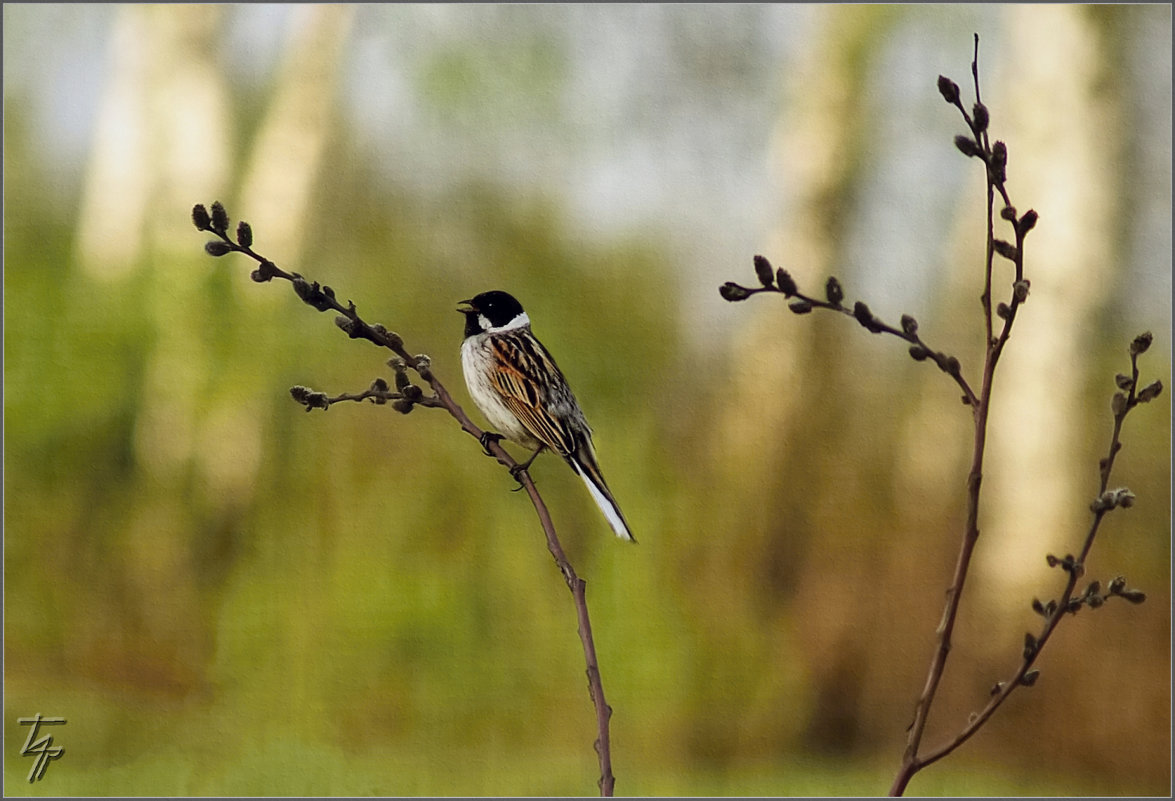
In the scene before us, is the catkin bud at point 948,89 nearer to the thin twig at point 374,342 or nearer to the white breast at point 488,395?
the thin twig at point 374,342

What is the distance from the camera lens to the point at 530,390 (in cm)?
182

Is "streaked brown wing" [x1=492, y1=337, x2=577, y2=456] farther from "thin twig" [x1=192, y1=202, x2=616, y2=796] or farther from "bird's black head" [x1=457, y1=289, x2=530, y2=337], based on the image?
"thin twig" [x1=192, y1=202, x2=616, y2=796]

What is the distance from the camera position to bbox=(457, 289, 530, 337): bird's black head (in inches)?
80.0

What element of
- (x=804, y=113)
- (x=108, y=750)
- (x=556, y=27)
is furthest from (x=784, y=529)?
(x=108, y=750)

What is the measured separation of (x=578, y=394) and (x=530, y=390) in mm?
416

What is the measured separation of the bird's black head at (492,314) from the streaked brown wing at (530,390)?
128 mm

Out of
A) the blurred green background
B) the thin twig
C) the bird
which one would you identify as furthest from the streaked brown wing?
the thin twig

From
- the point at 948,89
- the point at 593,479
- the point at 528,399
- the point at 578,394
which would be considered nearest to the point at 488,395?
the point at 528,399

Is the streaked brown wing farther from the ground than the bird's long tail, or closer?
farther from the ground

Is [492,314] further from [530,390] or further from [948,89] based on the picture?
[948,89]

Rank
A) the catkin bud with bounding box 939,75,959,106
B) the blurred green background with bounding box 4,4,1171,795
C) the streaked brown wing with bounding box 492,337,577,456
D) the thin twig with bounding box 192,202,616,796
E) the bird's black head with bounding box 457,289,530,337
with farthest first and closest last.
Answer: the blurred green background with bounding box 4,4,1171,795
the bird's black head with bounding box 457,289,530,337
the streaked brown wing with bounding box 492,337,577,456
the thin twig with bounding box 192,202,616,796
the catkin bud with bounding box 939,75,959,106

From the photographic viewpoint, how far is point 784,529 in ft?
7.57

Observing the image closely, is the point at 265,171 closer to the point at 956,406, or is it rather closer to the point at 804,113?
the point at 804,113

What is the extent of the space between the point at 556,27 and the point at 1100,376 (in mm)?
1484
